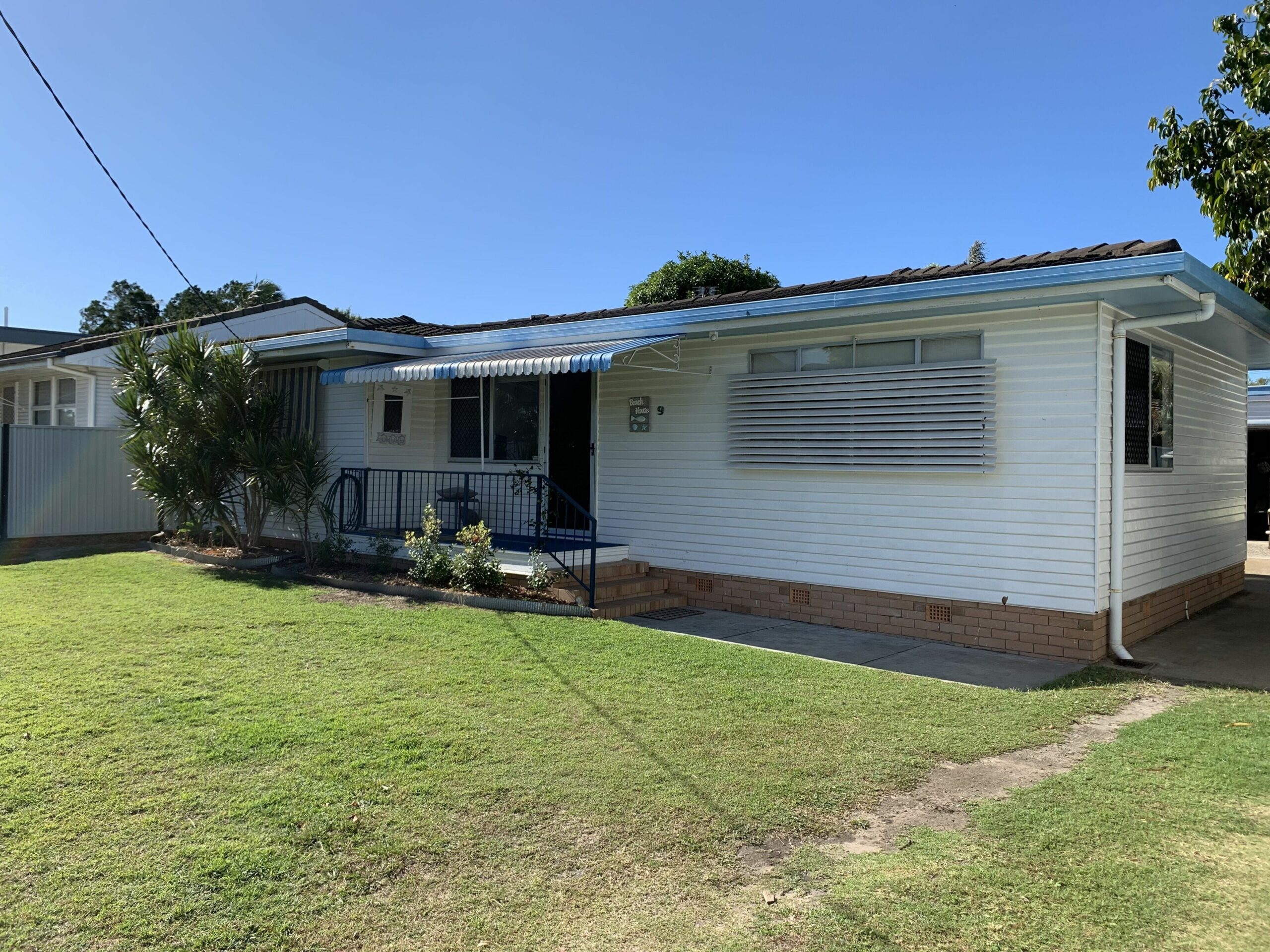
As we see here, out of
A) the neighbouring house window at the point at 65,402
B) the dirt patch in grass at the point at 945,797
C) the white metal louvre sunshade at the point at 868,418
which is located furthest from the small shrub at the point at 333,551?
the neighbouring house window at the point at 65,402

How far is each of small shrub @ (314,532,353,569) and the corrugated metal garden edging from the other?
54 centimetres

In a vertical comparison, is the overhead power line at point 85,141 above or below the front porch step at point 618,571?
above

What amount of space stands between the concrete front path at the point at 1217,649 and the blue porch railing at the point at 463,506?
5.78 metres

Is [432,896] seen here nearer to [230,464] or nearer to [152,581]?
[152,581]

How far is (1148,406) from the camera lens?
870 cm

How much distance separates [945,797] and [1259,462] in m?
22.4

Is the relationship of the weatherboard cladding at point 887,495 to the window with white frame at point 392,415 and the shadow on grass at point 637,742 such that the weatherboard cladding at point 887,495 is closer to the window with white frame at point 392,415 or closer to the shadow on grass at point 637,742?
the shadow on grass at point 637,742

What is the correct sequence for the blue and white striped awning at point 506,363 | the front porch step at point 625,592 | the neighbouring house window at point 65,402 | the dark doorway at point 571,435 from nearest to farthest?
the blue and white striped awning at point 506,363 < the front porch step at point 625,592 < the dark doorway at point 571,435 < the neighbouring house window at point 65,402

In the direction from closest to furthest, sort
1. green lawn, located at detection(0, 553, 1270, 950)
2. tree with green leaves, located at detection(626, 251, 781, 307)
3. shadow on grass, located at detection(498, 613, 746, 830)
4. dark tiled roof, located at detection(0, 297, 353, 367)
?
green lawn, located at detection(0, 553, 1270, 950)
shadow on grass, located at detection(498, 613, 746, 830)
dark tiled roof, located at detection(0, 297, 353, 367)
tree with green leaves, located at detection(626, 251, 781, 307)

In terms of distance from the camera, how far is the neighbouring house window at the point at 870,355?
8.15 metres

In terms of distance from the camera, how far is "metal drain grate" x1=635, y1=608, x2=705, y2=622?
30.0ft

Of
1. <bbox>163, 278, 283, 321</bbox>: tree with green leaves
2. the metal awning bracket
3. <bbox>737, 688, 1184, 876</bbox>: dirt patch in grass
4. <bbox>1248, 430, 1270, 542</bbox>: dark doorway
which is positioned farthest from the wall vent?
<bbox>163, 278, 283, 321</bbox>: tree with green leaves

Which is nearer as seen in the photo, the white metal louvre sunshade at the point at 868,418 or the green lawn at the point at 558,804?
the green lawn at the point at 558,804

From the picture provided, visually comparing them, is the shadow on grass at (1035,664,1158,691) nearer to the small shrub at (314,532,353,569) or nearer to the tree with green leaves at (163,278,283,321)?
the small shrub at (314,532,353,569)
